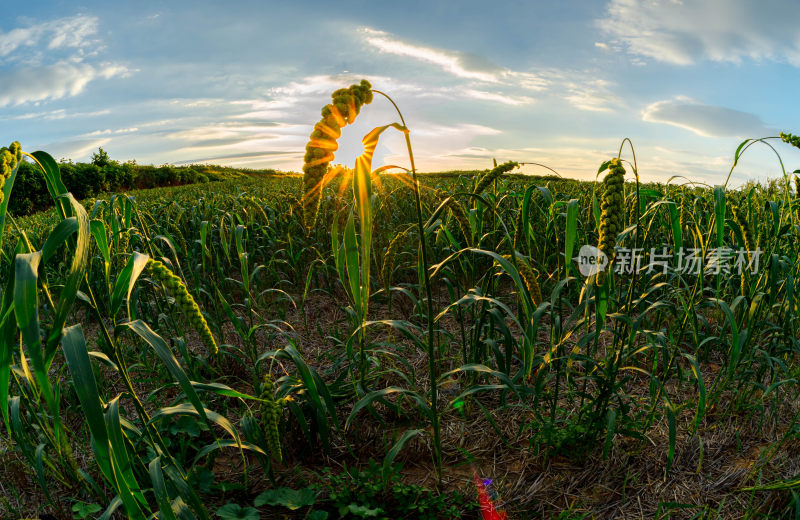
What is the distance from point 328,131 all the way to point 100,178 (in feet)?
74.0

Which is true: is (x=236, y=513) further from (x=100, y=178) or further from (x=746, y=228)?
(x=100, y=178)

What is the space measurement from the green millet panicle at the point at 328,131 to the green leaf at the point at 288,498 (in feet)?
3.32

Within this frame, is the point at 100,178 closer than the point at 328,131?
No

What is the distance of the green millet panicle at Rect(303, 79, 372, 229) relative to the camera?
39.0 inches

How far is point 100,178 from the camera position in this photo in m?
19.5

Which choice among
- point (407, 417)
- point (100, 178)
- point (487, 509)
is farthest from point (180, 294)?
point (100, 178)

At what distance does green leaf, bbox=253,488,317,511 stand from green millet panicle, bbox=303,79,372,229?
1.01 m

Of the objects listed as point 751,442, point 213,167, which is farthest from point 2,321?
point 213,167

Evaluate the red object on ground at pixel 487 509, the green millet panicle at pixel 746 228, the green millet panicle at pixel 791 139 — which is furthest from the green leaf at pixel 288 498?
the green millet panicle at pixel 791 139

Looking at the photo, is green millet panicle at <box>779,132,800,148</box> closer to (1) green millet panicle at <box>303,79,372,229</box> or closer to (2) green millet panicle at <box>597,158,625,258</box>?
(2) green millet panicle at <box>597,158,625,258</box>

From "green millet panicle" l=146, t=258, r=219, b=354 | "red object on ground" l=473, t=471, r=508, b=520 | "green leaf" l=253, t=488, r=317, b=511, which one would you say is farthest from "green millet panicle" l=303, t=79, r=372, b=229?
"red object on ground" l=473, t=471, r=508, b=520

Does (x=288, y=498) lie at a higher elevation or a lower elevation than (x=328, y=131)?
lower

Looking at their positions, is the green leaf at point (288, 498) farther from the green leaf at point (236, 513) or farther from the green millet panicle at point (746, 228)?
the green millet panicle at point (746, 228)

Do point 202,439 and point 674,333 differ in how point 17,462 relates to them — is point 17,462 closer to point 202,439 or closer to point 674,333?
point 202,439
